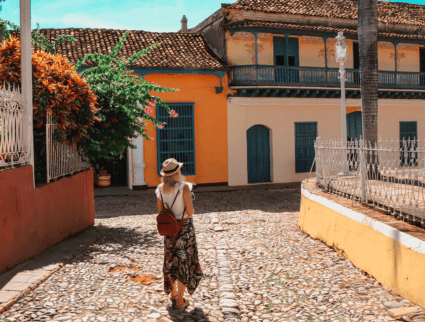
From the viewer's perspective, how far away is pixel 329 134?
17.4 m

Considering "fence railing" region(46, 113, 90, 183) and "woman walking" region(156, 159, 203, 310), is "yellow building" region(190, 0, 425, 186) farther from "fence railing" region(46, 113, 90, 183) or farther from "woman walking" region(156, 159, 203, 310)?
"woman walking" region(156, 159, 203, 310)

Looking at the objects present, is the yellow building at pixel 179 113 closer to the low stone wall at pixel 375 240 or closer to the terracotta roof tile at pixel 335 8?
the terracotta roof tile at pixel 335 8

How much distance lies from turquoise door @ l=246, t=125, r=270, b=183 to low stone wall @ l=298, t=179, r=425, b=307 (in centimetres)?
935

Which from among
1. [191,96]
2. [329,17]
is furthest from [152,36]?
[329,17]

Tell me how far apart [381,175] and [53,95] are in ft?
15.2

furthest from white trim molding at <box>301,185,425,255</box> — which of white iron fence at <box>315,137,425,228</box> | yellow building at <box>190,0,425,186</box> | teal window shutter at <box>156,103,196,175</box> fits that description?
yellow building at <box>190,0,425,186</box>

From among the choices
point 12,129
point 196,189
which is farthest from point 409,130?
point 12,129

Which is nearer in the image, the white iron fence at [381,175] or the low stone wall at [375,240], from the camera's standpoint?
the low stone wall at [375,240]

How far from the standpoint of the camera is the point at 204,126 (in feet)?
51.6

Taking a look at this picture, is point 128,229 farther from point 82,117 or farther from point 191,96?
point 191,96

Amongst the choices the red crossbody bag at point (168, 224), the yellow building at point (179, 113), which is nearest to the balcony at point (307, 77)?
the yellow building at point (179, 113)

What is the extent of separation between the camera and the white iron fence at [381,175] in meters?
4.54

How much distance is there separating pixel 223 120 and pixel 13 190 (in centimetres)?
1118

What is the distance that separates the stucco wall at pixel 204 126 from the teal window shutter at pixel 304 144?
2.94 m
